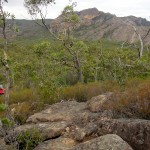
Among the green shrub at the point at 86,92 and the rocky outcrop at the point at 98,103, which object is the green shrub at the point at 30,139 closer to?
the rocky outcrop at the point at 98,103

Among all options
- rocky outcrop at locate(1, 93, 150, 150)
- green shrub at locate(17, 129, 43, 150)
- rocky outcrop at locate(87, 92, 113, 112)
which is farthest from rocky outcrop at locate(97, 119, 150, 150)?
green shrub at locate(17, 129, 43, 150)

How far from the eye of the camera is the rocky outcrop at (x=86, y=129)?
6.70 m

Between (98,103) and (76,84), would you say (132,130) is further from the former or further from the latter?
(76,84)

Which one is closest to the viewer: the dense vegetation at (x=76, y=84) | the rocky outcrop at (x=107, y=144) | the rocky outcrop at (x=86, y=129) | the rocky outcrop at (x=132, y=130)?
the rocky outcrop at (x=107, y=144)

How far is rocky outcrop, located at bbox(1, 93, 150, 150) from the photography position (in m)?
6.70

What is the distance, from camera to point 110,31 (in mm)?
144375

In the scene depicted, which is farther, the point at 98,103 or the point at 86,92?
the point at 86,92

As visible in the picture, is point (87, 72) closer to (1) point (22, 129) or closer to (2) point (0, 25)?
(2) point (0, 25)

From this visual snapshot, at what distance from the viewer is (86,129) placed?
8023 millimetres

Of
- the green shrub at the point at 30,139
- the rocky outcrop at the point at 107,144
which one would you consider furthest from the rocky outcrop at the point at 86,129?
the green shrub at the point at 30,139

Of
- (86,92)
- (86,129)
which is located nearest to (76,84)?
(86,92)

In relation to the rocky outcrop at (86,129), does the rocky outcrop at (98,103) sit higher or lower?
higher

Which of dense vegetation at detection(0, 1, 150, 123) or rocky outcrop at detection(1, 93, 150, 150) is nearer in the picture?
rocky outcrop at detection(1, 93, 150, 150)

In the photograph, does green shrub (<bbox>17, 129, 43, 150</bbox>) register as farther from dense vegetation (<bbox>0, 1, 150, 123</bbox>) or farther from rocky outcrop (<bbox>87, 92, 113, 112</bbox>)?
dense vegetation (<bbox>0, 1, 150, 123</bbox>)
